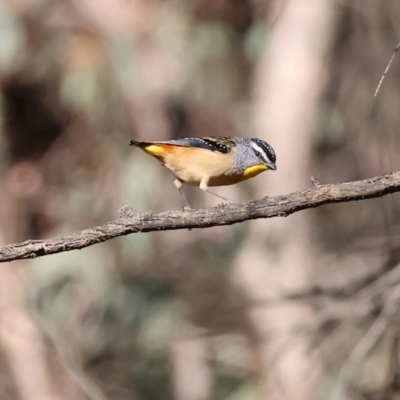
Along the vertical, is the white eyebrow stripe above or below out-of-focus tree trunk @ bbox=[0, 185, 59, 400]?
above

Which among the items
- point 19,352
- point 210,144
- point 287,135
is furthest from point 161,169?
point 210,144

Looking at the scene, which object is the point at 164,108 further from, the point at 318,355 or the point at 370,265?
the point at 318,355

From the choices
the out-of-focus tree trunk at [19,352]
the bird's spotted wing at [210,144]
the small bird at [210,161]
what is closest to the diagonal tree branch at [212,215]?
the small bird at [210,161]

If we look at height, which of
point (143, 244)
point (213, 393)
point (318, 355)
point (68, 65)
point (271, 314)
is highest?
point (68, 65)

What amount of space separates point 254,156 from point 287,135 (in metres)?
4.88

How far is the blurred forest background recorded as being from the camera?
929cm

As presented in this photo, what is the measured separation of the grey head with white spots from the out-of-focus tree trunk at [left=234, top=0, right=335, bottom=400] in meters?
4.30

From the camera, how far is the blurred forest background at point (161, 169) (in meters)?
9.29

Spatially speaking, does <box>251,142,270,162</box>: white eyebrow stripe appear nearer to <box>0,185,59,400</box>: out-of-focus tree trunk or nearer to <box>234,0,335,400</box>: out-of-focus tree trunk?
<box>234,0,335,400</box>: out-of-focus tree trunk

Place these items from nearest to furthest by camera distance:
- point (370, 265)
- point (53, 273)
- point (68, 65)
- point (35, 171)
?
point (370, 265)
point (53, 273)
point (68, 65)
point (35, 171)

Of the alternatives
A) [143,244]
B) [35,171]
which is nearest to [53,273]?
[143,244]

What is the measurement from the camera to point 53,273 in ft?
30.3

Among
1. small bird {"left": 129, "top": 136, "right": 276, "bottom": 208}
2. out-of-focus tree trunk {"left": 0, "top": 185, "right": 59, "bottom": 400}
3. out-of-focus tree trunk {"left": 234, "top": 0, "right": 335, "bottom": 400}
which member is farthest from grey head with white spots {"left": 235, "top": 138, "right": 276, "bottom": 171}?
out-of-focus tree trunk {"left": 0, "top": 185, "right": 59, "bottom": 400}

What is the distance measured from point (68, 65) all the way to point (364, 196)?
25.8 ft
